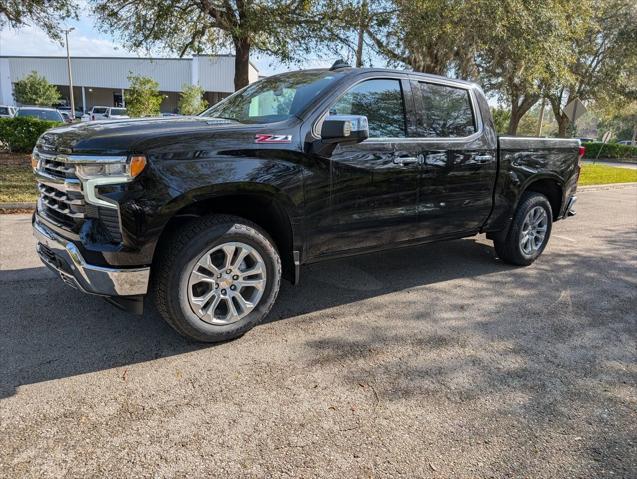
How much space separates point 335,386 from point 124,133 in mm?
2029

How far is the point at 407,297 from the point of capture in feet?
14.4

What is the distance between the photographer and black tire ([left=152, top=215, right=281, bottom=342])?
10.0ft

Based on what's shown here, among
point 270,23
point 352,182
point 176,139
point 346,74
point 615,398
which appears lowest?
point 615,398

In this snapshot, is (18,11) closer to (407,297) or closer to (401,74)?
(401,74)

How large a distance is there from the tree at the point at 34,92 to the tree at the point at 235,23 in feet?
131

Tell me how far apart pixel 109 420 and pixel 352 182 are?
2.30 meters

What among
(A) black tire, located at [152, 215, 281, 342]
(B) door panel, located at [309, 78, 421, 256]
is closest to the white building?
(B) door panel, located at [309, 78, 421, 256]

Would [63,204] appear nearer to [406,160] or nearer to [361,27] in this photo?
[406,160]

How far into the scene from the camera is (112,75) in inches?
2068

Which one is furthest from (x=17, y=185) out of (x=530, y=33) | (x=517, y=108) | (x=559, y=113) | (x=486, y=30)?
(x=559, y=113)

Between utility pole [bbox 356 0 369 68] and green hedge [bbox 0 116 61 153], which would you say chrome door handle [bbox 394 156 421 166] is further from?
green hedge [bbox 0 116 61 153]

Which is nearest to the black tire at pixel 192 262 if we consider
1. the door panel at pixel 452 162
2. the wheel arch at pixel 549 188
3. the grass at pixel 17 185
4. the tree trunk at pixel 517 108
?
the door panel at pixel 452 162

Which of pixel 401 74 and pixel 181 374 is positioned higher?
pixel 401 74

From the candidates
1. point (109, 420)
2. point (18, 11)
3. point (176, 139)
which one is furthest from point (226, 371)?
point (18, 11)
